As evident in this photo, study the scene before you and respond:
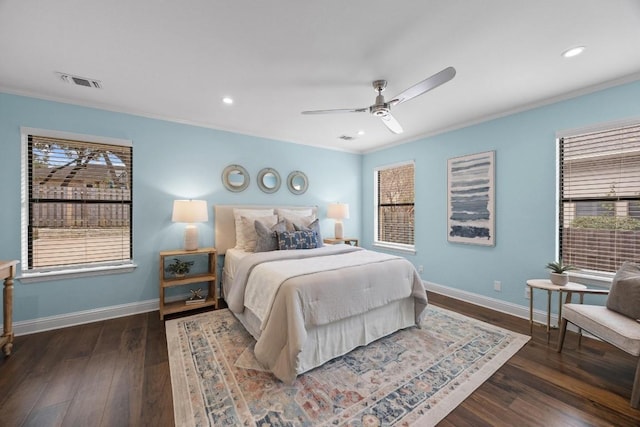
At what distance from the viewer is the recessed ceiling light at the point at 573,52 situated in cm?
197

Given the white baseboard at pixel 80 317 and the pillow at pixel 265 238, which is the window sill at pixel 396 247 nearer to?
the pillow at pixel 265 238

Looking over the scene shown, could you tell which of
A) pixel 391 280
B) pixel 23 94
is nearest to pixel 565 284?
pixel 391 280

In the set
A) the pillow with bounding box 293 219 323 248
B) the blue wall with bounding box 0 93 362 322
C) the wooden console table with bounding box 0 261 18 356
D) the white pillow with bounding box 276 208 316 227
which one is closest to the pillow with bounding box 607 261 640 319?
the pillow with bounding box 293 219 323 248

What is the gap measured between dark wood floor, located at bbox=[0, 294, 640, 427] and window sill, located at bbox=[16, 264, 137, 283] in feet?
1.89

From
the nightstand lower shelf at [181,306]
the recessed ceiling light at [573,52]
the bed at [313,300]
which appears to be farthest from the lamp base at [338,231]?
the recessed ceiling light at [573,52]

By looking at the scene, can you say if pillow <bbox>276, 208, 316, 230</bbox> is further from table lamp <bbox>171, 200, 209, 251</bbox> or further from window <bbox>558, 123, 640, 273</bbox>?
window <bbox>558, 123, 640, 273</bbox>

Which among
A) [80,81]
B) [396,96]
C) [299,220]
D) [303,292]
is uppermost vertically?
[80,81]

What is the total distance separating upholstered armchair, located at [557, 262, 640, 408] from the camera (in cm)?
171

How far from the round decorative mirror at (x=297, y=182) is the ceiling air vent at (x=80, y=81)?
2.63m

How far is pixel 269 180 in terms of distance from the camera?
4.25m

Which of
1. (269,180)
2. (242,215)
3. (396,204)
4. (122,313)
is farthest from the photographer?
(396,204)

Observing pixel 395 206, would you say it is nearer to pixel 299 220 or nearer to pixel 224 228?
pixel 299 220

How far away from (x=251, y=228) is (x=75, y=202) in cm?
200

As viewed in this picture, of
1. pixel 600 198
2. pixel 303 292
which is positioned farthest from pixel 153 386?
pixel 600 198
